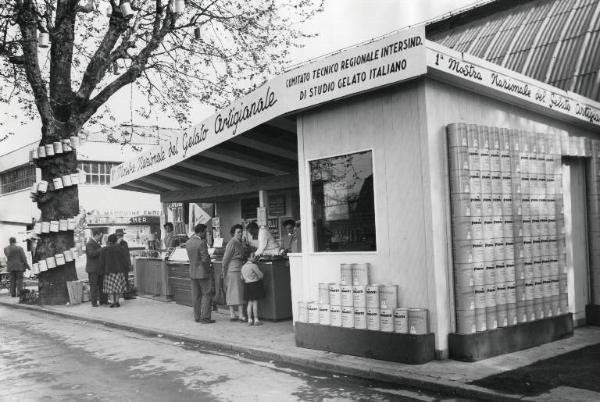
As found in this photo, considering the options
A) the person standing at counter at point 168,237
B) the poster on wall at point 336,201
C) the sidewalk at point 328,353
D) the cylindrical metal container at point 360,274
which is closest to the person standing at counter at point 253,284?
the sidewalk at point 328,353

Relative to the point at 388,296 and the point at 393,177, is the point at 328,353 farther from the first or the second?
the point at 393,177

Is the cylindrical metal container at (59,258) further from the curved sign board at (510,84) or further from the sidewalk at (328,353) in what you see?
the curved sign board at (510,84)

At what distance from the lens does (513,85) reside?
26.3 ft

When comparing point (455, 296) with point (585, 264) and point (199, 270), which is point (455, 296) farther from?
point (199, 270)

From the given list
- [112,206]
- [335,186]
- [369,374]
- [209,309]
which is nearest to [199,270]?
[209,309]

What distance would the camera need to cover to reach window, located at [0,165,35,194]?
4122 centimetres

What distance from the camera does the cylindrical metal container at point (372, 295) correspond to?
7571 mm

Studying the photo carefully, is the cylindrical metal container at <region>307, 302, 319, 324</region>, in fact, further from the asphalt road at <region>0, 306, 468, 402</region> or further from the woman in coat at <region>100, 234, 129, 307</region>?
the woman in coat at <region>100, 234, 129, 307</region>

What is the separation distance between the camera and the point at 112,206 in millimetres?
40500

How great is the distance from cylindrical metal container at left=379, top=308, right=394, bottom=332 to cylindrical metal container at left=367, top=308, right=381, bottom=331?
5 centimetres

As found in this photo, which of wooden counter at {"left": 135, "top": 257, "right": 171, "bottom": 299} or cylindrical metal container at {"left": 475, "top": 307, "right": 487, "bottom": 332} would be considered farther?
wooden counter at {"left": 135, "top": 257, "right": 171, "bottom": 299}

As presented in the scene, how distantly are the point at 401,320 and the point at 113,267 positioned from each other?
30.8 feet

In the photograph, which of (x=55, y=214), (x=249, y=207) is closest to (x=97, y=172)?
(x=55, y=214)

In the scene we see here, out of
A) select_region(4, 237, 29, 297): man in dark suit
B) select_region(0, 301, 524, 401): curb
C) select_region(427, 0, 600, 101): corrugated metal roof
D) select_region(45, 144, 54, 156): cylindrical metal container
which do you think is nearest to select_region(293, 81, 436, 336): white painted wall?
select_region(0, 301, 524, 401): curb
